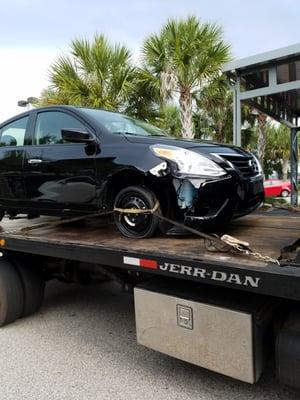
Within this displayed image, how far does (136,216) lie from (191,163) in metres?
0.70

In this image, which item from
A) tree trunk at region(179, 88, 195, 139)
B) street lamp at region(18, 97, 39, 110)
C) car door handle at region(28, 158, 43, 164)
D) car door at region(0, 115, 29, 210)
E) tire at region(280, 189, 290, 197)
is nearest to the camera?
car door handle at region(28, 158, 43, 164)

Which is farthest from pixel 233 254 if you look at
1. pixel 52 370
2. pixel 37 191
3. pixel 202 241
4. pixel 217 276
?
pixel 37 191

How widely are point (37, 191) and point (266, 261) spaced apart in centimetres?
289

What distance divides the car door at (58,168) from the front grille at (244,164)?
132cm

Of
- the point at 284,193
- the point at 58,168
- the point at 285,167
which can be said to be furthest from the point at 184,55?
the point at 285,167

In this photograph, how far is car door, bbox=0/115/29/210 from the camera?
4.98 metres

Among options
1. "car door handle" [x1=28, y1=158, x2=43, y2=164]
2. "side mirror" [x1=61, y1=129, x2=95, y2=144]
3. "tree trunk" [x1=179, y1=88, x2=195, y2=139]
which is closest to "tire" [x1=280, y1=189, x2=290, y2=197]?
"tree trunk" [x1=179, y1=88, x2=195, y2=139]

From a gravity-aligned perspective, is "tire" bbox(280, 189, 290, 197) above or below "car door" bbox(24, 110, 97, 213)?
below

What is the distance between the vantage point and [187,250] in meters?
3.21

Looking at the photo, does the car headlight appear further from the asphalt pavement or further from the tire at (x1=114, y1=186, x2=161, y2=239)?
the asphalt pavement

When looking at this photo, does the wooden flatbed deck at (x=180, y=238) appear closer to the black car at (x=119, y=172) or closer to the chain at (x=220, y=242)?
the chain at (x=220, y=242)

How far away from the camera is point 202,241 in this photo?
Answer: 3.54 metres

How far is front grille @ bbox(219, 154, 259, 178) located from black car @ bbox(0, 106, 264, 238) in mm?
13

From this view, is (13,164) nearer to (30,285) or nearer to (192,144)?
(30,285)
